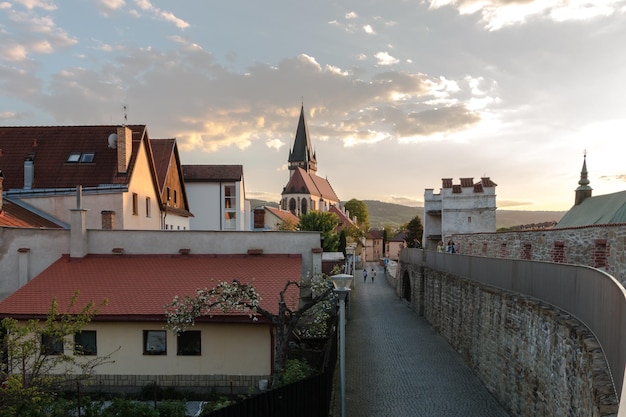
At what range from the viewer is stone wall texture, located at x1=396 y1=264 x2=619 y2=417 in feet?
24.8

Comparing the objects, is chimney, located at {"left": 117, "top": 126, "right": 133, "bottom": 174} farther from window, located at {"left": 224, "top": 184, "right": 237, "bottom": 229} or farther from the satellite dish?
window, located at {"left": 224, "top": 184, "right": 237, "bottom": 229}

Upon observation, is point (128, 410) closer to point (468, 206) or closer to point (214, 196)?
point (214, 196)

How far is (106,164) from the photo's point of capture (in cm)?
2508

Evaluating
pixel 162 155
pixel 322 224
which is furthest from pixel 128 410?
pixel 322 224

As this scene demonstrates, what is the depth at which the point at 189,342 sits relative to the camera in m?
15.0

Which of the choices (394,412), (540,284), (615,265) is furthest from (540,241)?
(394,412)

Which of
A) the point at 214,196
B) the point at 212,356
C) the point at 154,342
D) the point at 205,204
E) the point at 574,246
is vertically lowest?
the point at 212,356

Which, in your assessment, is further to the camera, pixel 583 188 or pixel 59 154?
pixel 583 188

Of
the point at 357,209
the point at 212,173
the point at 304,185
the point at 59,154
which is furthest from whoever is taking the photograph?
the point at 357,209

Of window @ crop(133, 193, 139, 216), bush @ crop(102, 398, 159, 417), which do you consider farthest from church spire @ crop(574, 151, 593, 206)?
bush @ crop(102, 398, 159, 417)

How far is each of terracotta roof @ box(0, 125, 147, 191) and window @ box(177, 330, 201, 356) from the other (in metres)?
12.1

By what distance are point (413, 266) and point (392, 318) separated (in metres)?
5.48

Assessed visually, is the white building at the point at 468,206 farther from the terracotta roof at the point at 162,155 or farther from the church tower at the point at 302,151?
the church tower at the point at 302,151

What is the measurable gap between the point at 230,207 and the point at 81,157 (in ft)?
48.5
